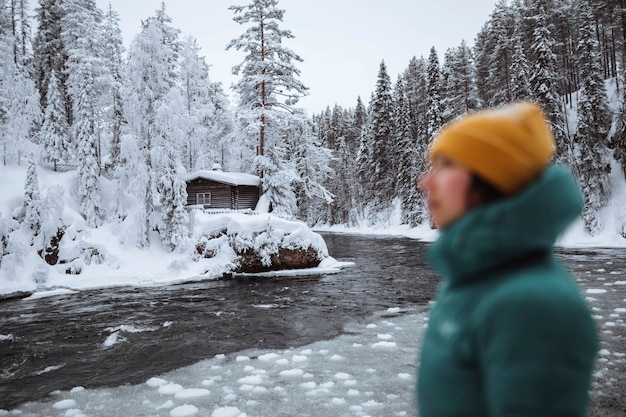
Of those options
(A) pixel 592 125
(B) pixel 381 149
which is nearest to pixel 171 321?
(A) pixel 592 125

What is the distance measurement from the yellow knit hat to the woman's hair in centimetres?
2

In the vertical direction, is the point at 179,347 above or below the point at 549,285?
below

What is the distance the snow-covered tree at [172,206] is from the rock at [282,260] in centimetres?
433

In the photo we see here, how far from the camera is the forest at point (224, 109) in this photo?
80.1ft

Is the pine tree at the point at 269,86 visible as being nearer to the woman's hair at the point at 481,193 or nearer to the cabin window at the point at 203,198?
the cabin window at the point at 203,198

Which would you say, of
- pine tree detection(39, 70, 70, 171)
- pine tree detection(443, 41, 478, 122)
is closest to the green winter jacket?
pine tree detection(39, 70, 70, 171)

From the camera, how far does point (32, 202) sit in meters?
20.2

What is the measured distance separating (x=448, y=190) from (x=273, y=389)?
5.66m

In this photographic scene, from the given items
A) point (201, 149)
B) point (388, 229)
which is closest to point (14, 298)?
point (201, 149)

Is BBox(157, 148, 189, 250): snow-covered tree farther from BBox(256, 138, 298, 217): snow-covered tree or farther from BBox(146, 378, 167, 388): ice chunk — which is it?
BBox(146, 378, 167, 388): ice chunk

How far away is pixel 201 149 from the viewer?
148 feet

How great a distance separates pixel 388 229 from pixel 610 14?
111ft

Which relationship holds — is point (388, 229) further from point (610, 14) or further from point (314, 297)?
point (314, 297)

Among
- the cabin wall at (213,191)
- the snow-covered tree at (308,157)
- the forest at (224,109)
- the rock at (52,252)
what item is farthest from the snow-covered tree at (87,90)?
the snow-covered tree at (308,157)
